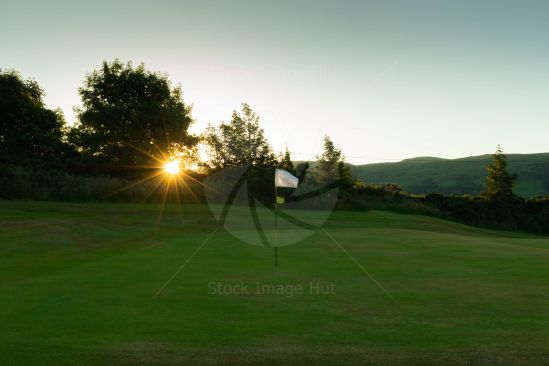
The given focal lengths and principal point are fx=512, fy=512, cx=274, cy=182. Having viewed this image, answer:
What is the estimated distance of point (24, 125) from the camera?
70.5 m

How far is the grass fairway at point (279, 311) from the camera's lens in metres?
6.96

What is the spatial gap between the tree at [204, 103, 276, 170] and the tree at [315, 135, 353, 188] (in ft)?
31.2

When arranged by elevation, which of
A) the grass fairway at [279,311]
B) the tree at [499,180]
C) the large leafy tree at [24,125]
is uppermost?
the large leafy tree at [24,125]

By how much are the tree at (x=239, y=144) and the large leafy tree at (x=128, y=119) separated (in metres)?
15.0

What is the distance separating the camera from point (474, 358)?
22.3 ft

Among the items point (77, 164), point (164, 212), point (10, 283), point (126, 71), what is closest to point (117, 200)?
point (164, 212)

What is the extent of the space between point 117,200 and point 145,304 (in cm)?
4410

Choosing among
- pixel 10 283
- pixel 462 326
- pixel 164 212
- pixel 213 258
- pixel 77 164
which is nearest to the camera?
pixel 462 326

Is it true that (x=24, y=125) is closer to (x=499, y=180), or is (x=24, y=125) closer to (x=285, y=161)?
(x=285, y=161)

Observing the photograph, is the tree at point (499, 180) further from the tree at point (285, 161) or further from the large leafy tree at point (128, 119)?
the large leafy tree at point (128, 119)

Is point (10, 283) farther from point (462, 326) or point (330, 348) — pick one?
point (462, 326)

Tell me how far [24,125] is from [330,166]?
51607 mm

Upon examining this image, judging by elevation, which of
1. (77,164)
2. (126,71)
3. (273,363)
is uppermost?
(126,71)

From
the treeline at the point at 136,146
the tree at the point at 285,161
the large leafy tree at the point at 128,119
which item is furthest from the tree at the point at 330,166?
the large leafy tree at the point at 128,119
